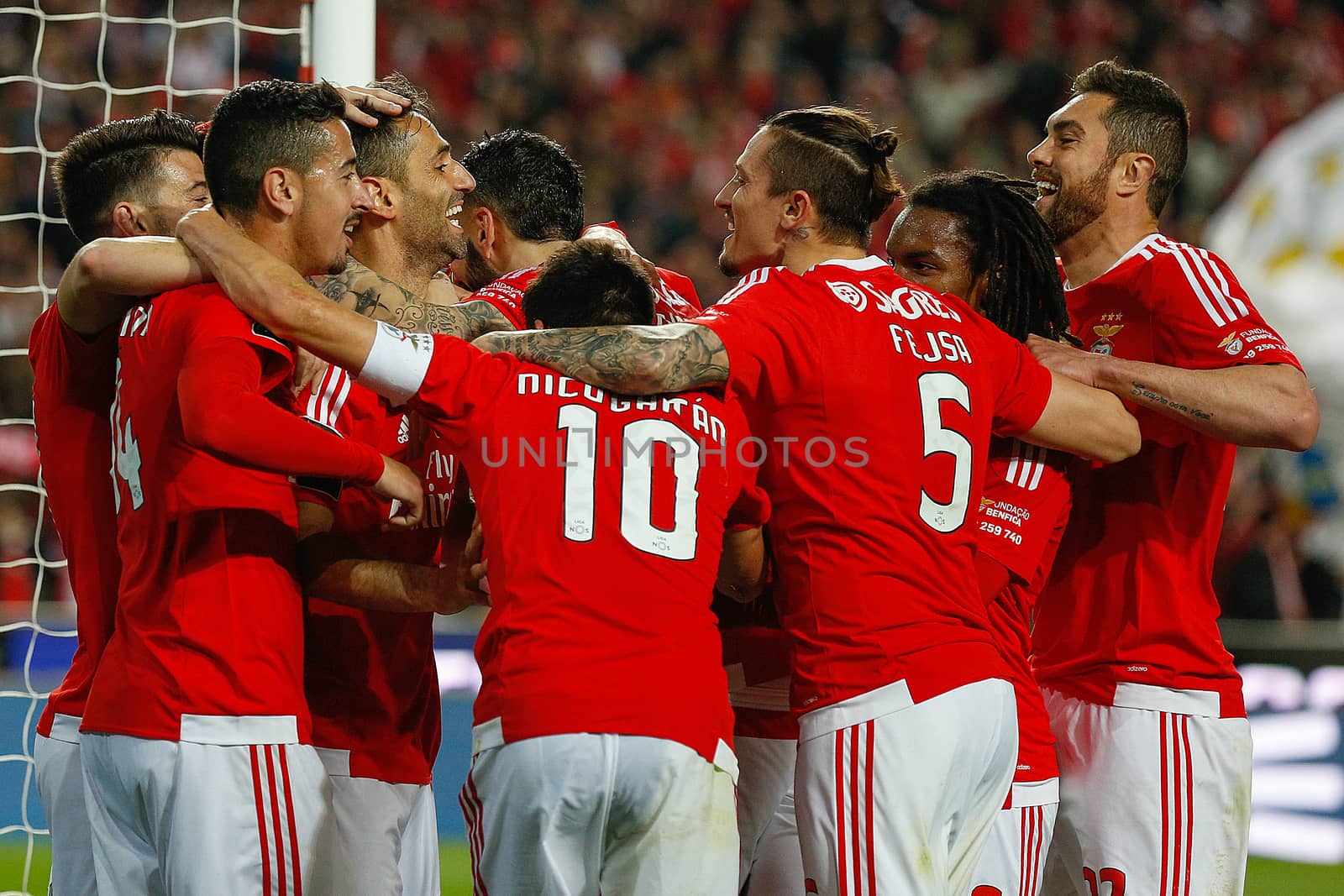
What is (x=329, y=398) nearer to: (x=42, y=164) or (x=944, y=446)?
(x=944, y=446)

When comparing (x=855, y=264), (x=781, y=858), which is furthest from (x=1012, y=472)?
(x=781, y=858)

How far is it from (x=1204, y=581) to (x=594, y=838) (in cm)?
202

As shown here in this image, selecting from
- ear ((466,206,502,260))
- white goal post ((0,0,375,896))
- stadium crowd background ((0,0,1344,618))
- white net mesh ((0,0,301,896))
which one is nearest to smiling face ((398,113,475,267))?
ear ((466,206,502,260))

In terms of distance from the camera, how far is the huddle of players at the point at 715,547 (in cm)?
311

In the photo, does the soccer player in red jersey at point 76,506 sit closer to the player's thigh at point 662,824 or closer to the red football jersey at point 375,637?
the red football jersey at point 375,637

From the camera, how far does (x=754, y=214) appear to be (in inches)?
154

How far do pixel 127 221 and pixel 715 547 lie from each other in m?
1.90

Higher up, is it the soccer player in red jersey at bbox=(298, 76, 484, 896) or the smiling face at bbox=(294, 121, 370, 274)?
the smiling face at bbox=(294, 121, 370, 274)

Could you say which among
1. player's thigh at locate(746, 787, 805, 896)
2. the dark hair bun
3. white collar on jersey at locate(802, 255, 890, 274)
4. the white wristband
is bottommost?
player's thigh at locate(746, 787, 805, 896)

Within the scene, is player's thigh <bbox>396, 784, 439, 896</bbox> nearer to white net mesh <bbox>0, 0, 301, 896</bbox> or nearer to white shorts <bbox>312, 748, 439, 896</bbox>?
white shorts <bbox>312, 748, 439, 896</bbox>

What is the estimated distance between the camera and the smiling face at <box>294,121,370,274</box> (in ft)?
11.7

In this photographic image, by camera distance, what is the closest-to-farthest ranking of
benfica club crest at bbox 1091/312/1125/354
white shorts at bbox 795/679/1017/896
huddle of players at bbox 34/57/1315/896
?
huddle of players at bbox 34/57/1315/896, white shorts at bbox 795/679/1017/896, benfica club crest at bbox 1091/312/1125/354

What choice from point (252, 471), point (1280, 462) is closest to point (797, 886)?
point (252, 471)

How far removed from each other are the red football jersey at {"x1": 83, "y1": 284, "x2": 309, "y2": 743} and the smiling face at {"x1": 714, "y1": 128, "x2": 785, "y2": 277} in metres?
1.23
